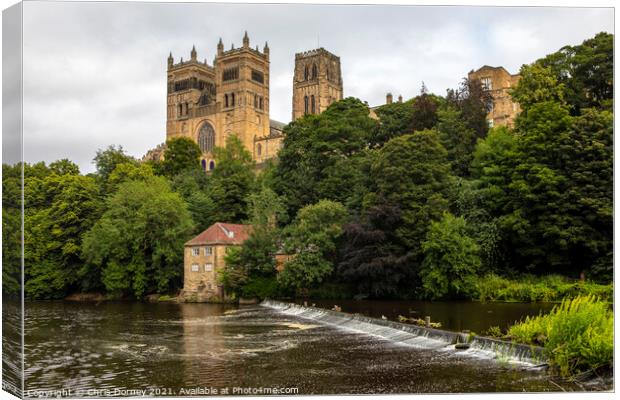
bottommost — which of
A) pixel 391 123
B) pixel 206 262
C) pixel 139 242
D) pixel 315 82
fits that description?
pixel 206 262

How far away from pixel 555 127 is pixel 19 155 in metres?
22.7

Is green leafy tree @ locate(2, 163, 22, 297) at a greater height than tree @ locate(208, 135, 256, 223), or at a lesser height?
lesser

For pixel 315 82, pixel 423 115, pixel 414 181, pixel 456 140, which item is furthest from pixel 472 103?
pixel 315 82

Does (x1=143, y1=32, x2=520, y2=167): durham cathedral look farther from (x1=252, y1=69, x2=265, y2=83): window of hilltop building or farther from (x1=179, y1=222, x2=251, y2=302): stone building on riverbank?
(x1=179, y1=222, x2=251, y2=302): stone building on riverbank

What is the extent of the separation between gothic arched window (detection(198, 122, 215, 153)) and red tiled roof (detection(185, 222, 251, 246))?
56877 millimetres

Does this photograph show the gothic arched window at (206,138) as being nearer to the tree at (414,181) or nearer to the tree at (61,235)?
the tree at (61,235)

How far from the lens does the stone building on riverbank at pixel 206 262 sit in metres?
36.7

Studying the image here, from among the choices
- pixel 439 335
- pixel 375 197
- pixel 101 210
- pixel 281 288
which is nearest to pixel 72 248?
pixel 101 210

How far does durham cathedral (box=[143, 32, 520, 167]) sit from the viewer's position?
3588 inches

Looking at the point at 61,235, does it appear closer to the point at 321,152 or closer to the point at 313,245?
the point at 313,245

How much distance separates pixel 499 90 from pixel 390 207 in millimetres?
25423

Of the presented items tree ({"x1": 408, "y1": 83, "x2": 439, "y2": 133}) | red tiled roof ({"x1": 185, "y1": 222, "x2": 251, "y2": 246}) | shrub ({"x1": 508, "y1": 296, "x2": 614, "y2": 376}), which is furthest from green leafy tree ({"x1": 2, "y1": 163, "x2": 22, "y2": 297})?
tree ({"x1": 408, "y1": 83, "x2": 439, "y2": 133})

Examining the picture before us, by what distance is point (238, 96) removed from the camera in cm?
9112

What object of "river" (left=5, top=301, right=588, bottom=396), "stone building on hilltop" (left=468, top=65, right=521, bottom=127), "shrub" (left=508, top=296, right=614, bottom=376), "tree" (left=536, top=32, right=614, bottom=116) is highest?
"stone building on hilltop" (left=468, top=65, right=521, bottom=127)
